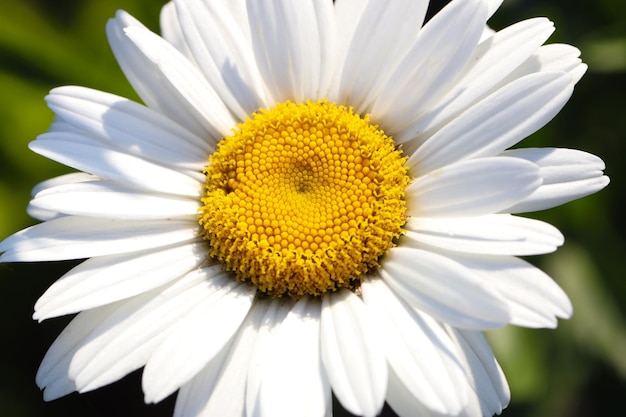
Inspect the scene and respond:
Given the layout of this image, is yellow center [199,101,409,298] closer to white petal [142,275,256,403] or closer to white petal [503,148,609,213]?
white petal [142,275,256,403]

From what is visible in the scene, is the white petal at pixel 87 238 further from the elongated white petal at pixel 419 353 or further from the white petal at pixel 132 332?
the elongated white petal at pixel 419 353

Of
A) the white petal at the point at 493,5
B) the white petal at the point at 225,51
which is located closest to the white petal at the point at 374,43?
the white petal at the point at 493,5

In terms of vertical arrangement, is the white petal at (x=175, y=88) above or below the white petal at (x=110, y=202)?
above

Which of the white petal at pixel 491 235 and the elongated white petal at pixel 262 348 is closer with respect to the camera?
the white petal at pixel 491 235

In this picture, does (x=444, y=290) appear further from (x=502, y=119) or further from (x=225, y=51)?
(x=225, y=51)

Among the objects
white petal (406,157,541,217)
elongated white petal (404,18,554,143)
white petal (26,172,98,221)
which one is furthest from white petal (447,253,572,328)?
white petal (26,172,98,221)

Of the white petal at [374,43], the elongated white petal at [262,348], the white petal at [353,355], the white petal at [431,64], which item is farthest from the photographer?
the white petal at [374,43]

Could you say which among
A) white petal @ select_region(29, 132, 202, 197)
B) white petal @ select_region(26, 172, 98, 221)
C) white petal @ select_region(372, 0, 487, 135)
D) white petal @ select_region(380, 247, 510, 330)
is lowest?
white petal @ select_region(380, 247, 510, 330)
